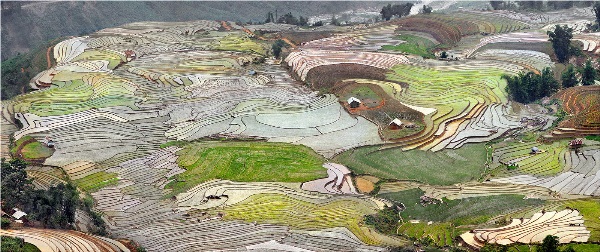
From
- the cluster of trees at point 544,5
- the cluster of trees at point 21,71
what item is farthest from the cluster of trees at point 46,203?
the cluster of trees at point 544,5

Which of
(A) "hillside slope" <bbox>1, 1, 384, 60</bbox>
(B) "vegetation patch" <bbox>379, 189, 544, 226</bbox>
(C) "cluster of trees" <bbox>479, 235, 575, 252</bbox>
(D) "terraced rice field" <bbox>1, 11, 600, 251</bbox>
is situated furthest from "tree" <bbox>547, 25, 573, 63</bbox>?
(A) "hillside slope" <bbox>1, 1, 384, 60</bbox>

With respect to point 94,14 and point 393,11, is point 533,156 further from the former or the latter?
point 94,14

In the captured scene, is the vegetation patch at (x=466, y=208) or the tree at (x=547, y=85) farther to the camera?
the tree at (x=547, y=85)

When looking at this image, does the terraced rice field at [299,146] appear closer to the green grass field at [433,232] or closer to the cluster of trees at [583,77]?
the green grass field at [433,232]

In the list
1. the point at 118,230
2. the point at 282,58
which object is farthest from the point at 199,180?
the point at 282,58

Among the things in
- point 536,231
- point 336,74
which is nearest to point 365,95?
point 336,74

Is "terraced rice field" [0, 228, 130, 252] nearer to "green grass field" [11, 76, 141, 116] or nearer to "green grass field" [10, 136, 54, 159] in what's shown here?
"green grass field" [10, 136, 54, 159]

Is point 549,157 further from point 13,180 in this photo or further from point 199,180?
point 13,180

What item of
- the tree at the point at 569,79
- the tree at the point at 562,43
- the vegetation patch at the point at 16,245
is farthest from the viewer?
the tree at the point at 562,43
